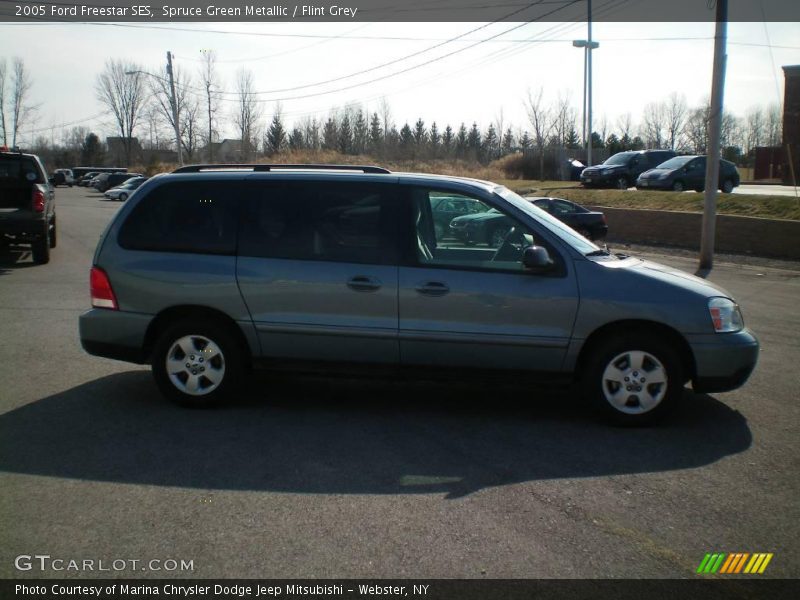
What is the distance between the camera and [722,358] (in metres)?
5.50

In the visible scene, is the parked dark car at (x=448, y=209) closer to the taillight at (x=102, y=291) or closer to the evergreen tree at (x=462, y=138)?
the taillight at (x=102, y=291)

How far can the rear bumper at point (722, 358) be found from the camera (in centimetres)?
550

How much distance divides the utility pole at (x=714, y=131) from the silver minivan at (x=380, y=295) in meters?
11.2

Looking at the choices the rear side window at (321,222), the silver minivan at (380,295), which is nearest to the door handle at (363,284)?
the silver minivan at (380,295)

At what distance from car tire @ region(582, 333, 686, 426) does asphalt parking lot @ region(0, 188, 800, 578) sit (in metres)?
0.18

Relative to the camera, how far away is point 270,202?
19.6 ft

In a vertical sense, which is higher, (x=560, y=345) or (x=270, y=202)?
(x=270, y=202)

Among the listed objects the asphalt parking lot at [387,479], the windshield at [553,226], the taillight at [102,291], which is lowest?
the asphalt parking lot at [387,479]

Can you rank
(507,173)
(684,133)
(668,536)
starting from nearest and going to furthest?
(668,536) < (507,173) < (684,133)

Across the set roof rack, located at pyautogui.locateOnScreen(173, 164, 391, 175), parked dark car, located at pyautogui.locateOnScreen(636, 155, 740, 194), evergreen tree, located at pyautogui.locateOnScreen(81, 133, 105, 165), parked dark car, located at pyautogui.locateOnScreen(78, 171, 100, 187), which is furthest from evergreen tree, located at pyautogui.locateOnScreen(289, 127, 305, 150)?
roof rack, located at pyautogui.locateOnScreen(173, 164, 391, 175)
